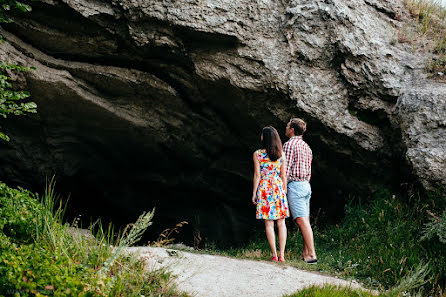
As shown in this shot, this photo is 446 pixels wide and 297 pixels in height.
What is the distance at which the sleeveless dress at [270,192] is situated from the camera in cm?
631

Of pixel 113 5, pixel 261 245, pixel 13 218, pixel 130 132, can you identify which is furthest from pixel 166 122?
pixel 13 218

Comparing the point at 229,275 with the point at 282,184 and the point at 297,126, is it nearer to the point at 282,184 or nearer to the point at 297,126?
the point at 282,184

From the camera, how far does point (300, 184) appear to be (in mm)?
6512

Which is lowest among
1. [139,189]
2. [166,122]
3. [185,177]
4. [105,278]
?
[139,189]

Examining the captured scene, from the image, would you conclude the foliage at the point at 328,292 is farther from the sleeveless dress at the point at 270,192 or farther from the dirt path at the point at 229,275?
the sleeveless dress at the point at 270,192

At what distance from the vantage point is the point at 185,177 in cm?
1021

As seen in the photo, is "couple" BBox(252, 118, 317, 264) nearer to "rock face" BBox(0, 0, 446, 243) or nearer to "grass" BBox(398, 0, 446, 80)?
"rock face" BBox(0, 0, 446, 243)

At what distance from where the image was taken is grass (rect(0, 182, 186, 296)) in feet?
11.6

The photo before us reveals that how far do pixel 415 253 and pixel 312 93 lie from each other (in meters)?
3.11

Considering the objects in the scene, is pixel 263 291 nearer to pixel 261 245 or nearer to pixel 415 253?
pixel 415 253

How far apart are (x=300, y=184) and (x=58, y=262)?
12.4ft

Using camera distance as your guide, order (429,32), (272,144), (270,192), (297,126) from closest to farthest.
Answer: (272,144) → (270,192) → (297,126) → (429,32)

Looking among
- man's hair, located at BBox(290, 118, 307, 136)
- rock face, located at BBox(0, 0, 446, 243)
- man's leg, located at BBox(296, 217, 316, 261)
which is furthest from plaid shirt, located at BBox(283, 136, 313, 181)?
rock face, located at BBox(0, 0, 446, 243)

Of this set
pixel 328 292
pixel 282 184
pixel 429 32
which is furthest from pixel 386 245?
pixel 429 32
